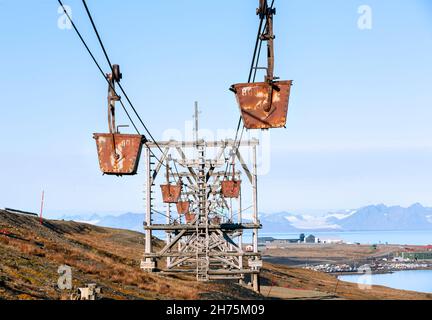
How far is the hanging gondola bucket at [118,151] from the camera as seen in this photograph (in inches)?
621

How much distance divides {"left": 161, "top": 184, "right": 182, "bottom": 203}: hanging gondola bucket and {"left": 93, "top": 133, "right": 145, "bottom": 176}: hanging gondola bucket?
19447mm

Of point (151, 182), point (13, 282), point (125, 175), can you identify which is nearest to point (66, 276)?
point (13, 282)

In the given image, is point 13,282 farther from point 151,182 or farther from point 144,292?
point 151,182

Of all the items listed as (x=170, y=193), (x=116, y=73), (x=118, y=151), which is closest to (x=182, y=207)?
(x=170, y=193)

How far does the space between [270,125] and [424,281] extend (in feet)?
518

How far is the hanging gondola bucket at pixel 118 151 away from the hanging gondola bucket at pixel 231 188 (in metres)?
19.8

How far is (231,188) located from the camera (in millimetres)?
35688

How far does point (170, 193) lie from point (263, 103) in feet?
78.9

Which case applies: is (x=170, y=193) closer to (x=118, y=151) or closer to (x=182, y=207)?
(x=182, y=207)

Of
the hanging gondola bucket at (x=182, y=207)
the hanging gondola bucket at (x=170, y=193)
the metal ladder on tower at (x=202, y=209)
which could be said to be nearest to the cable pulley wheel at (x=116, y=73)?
the metal ladder on tower at (x=202, y=209)

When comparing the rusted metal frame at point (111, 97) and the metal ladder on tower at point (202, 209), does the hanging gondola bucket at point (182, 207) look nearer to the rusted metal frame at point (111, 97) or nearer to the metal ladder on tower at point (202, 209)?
the metal ladder on tower at point (202, 209)
